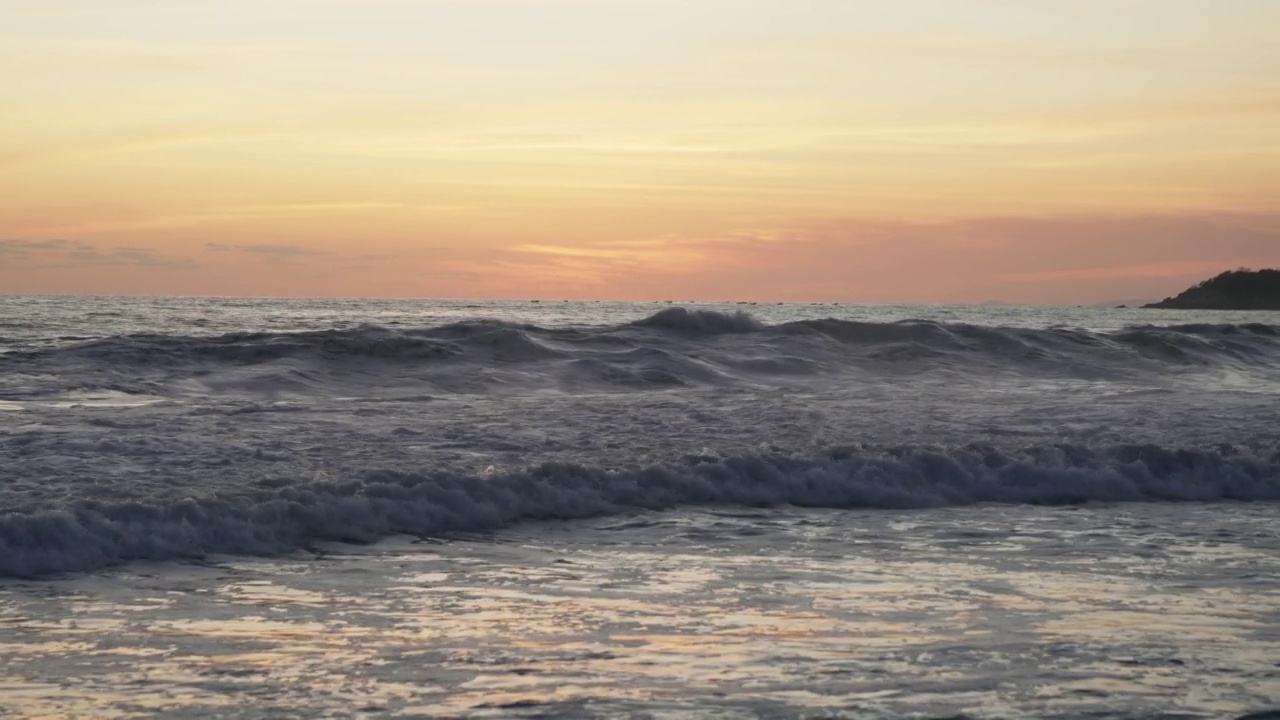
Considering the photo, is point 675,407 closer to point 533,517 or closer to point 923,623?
point 533,517

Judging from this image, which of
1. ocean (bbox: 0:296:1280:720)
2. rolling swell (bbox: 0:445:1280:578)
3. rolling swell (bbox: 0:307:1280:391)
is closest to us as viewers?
ocean (bbox: 0:296:1280:720)

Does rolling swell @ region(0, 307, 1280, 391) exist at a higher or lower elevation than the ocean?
higher

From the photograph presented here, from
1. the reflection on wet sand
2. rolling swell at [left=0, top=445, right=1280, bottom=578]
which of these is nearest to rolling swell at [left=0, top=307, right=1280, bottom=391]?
rolling swell at [left=0, top=445, right=1280, bottom=578]

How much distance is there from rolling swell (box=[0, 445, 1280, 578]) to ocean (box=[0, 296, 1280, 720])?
32mm

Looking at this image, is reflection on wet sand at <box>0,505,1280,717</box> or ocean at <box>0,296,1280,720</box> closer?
reflection on wet sand at <box>0,505,1280,717</box>

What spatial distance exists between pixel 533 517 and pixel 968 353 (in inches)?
723

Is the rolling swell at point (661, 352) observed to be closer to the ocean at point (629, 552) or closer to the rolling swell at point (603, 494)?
the ocean at point (629, 552)

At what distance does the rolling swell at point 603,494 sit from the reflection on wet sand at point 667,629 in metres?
0.47

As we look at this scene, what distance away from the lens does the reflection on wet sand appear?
17.0 feet

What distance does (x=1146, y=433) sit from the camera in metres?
14.3

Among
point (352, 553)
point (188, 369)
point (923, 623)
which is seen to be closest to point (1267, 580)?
point (923, 623)

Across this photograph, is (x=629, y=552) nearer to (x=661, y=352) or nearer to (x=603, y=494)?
(x=603, y=494)

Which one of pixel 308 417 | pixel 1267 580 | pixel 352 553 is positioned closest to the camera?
pixel 1267 580

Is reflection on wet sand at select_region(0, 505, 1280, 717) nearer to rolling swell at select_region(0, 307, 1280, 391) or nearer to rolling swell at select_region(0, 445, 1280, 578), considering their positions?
rolling swell at select_region(0, 445, 1280, 578)
